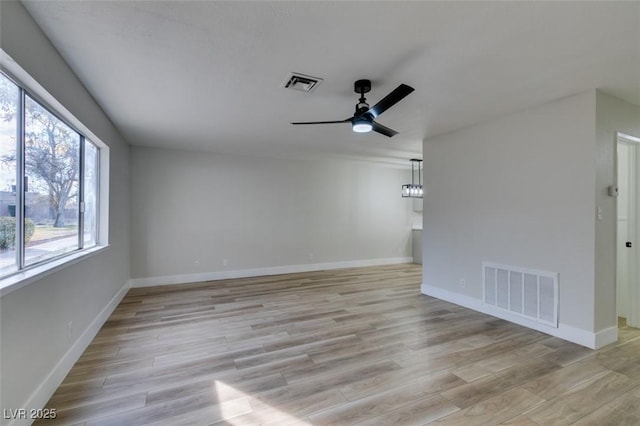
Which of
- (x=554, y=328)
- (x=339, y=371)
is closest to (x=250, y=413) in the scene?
(x=339, y=371)

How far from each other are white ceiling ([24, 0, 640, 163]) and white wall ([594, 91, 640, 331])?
0.63 ft

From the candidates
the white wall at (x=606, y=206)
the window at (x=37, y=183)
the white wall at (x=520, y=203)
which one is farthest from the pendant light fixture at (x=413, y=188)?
the window at (x=37, y=183)

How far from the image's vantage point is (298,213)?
6520 millimetres

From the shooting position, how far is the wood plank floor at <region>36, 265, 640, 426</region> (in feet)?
6.18

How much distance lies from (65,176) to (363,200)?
5712mm

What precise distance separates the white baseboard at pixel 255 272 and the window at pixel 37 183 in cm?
231

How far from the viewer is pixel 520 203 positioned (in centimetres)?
338

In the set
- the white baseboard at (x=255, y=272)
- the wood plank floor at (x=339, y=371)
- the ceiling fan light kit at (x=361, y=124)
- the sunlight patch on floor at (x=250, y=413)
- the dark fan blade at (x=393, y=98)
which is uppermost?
the dark fan blade at (x=393, y=98)

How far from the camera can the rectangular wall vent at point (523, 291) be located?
309 cm

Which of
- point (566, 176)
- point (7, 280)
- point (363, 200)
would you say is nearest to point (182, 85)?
point (7, 280)

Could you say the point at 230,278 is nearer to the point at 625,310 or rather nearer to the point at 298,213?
the point at 298,213

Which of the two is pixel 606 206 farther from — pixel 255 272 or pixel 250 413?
pixel 255 272

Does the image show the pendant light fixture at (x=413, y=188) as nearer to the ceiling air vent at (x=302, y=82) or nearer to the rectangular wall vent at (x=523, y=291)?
the rectangular wall vent at (x=523, y=291)

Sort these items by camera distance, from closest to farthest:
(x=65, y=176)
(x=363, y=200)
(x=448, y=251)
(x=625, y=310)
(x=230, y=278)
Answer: (x=65, y=176) < (x=625, y=310) < (x=448, y=251) < (x=230, y=278) < (x=363, y=200)
